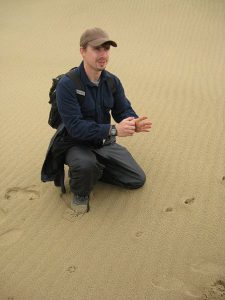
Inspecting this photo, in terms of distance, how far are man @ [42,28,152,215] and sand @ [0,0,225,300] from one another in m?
0.22

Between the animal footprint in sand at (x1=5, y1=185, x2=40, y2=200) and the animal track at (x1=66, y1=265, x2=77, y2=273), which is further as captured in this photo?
the animal footprint in sand at (x1=5, y1=185, x2=40, y2=200)

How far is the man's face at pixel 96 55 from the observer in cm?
331

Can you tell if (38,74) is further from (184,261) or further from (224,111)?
(184,261)

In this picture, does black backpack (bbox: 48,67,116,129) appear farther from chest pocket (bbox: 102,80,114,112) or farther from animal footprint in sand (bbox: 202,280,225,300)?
animal footprint in sand (bbox: 202,280,225,300)

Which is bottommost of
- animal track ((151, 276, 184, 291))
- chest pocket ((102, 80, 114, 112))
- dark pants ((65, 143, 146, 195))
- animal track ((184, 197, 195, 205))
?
animal track ((151, 276, 184, 291))

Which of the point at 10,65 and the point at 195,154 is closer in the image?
the point at 195,154

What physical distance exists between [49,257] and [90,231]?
1.51 feet

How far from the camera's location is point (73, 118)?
11.1 ft

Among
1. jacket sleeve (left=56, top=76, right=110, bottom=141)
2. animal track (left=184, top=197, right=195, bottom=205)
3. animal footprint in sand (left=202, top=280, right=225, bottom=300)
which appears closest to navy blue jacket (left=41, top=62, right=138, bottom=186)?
jacket sleeve (left=56, top=76, right=110, bottom=141)

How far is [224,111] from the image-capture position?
565cm

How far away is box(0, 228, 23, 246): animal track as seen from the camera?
3.32 meters

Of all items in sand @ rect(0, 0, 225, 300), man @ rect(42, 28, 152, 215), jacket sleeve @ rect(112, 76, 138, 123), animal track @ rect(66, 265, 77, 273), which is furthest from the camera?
jacket sleeve @ rect(112, 76, 138, 123)

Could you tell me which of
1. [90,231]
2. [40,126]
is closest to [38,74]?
[40,126]

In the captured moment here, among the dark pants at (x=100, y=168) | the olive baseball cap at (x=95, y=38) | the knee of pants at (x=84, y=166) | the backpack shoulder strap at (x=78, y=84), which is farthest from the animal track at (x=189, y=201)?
the olive baseball cap at (x=95, y=38)
